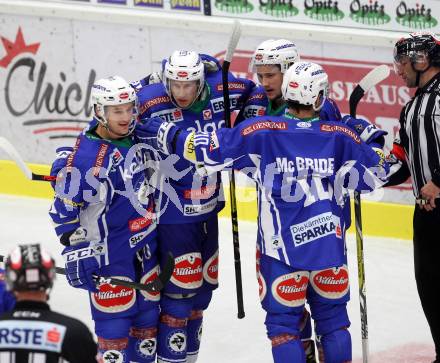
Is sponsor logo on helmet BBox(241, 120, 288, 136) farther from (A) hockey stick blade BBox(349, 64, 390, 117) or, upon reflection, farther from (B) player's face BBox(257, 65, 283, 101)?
(A) hockey stick blade BBox(349, 64, 390, 117)

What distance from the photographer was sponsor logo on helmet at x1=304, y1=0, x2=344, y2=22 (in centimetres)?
750

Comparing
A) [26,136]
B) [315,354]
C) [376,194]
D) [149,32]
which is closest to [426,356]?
[315,354]

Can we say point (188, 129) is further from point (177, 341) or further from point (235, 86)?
point (177, 341)

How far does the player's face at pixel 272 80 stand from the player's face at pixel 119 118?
0.68 metres

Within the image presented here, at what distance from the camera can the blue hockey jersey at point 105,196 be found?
195 inches

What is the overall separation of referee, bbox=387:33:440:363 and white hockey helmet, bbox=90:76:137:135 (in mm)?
1269

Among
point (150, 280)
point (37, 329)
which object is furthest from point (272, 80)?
point (37, 329)

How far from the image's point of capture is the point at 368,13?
7.43 meters

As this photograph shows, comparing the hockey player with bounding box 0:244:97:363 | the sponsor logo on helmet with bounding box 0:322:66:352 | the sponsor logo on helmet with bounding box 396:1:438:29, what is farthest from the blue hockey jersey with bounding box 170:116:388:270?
the sponsor logo on helmet with bounding box 396:1:438:29

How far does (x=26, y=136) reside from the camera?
27.7 feet

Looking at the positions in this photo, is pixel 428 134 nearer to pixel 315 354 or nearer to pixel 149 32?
pixel 315 354

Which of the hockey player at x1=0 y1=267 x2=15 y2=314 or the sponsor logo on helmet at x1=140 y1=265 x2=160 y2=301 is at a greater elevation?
the hockey player at x1=0 y1=267 x2=15 y2=314

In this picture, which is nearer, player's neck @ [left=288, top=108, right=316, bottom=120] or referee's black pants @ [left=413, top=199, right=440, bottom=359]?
player's neck @ [left=288, top=108, right=316, bottom=120]

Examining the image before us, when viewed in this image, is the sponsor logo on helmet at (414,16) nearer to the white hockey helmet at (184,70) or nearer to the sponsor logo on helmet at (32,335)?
the white hockey helmet at (184,70)
